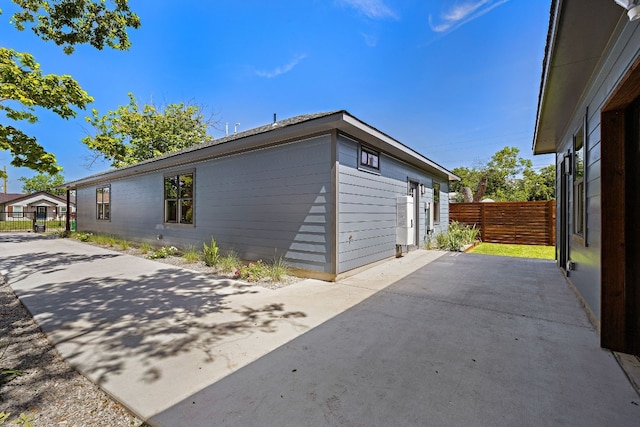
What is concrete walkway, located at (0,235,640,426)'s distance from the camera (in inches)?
66.1

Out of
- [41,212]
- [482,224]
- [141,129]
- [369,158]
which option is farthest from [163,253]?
[41,212]

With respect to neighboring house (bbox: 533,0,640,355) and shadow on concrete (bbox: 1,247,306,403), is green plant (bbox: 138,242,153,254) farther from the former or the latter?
neighboring house (bbox: 533,0,640,355)

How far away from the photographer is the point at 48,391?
192 centimetres

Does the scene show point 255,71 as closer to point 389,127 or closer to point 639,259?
point 389,127

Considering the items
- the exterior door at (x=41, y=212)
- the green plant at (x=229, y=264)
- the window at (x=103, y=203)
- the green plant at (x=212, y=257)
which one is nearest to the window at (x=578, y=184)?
the green plant at (x=229, y=264)

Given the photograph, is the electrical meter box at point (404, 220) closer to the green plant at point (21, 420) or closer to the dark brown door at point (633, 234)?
the dark brown door at point (633, 234)

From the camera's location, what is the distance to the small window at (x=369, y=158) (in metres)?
5.71

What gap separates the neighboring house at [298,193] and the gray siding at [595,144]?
9.67 ft

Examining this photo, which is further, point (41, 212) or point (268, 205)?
point (41, 212)

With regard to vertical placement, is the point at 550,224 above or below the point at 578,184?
below

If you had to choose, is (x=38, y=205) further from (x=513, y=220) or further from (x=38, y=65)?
(x=513, y=220)

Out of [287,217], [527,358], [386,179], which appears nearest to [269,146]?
[287,217]

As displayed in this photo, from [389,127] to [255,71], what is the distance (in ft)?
32.2

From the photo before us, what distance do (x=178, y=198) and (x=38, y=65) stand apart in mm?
5608
